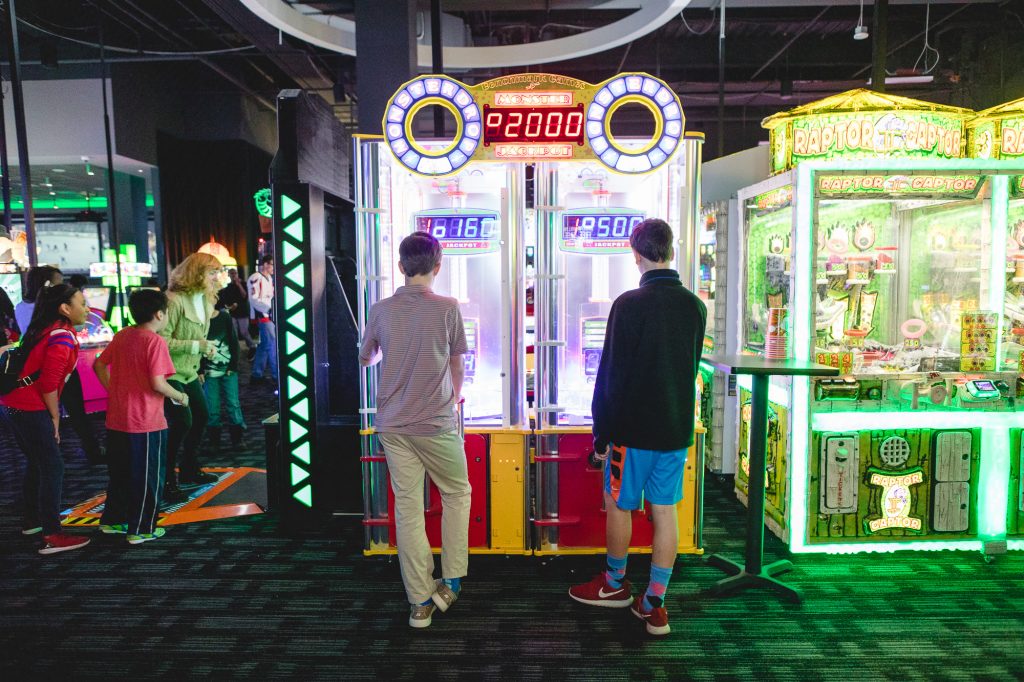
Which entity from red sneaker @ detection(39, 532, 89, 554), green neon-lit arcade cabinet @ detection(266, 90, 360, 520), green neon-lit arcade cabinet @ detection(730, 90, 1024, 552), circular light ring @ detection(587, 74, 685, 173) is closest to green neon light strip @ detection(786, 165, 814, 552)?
green neon-lit arcade cabinet @ detection(730, 90, 1024, 552)

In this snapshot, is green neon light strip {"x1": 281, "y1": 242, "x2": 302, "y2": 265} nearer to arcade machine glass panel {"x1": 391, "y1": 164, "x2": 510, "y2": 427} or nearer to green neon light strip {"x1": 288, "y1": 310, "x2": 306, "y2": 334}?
green neon light strip {"x1": 288, "y1": 310, "x2": 306, "y2": 334}

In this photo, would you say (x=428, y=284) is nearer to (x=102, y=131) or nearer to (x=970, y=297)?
(x=970, y=297)

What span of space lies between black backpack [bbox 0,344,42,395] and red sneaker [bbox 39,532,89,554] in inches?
33.9

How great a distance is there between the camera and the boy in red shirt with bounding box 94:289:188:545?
3.36 m

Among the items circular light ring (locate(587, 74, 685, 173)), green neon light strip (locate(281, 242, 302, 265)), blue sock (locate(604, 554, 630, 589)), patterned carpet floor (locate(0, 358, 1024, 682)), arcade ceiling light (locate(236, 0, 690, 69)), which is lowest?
patterned carpet floor (locate(0, 358, 1024, 682))

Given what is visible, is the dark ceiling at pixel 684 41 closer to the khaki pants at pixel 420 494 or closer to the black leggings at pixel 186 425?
the black leggings at pixel 186 425

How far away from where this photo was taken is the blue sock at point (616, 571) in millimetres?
2766

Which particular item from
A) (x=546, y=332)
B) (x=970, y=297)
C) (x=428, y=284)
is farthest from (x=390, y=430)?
(x=970, y=297)

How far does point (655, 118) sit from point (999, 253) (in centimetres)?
216

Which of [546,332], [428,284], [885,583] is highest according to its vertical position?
[428,284]

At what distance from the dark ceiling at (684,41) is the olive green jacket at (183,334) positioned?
146 inches

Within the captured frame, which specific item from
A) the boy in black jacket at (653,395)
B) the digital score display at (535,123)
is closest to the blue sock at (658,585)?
the boy in black jacket at (653,395)

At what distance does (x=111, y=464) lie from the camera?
3564 millimetres

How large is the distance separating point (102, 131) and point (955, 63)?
517 inches
